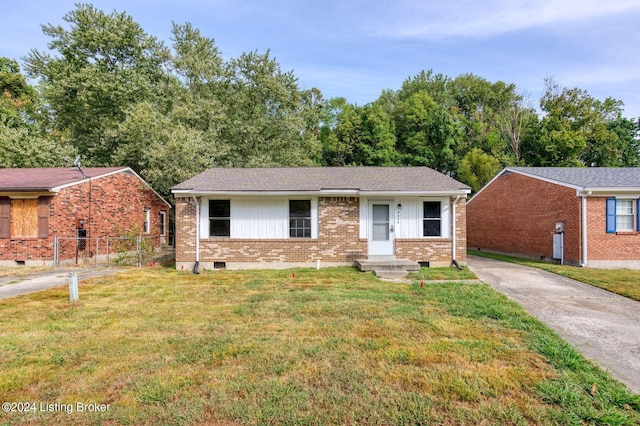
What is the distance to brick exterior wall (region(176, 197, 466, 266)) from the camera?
11602 mm

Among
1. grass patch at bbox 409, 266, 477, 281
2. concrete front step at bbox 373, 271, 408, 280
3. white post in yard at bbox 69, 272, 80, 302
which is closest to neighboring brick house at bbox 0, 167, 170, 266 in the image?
white post in yard at bbox 69, 272, 80, 302

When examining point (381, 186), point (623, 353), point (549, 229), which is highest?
point (381, 186)

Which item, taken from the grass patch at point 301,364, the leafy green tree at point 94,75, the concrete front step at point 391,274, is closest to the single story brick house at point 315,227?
the concrete front step at point 391,274

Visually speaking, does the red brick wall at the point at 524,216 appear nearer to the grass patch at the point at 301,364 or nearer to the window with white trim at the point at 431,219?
the window with white trim at the point at 431,219

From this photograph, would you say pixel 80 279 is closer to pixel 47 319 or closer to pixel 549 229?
pixel 47 319

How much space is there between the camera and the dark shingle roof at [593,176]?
12.5 meters

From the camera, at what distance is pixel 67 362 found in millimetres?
4051

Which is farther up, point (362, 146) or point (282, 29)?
point (282, 29)

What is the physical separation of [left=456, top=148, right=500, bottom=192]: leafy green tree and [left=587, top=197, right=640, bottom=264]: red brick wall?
13429 mm

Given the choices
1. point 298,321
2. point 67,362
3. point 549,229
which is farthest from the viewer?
point 549,229

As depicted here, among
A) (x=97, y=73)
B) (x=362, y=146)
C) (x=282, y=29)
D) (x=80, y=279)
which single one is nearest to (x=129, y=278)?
(x=80, y=279)

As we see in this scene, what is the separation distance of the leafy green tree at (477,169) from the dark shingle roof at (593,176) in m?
9.90

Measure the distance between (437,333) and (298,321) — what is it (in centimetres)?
215

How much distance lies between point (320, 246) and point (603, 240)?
33.9 ft
